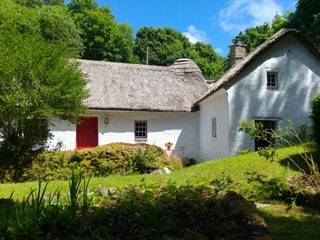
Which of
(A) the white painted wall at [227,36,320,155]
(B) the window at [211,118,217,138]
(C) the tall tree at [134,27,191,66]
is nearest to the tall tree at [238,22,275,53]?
(C) the tall tree at [134,27,191,66]

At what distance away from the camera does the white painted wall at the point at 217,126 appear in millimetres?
15969

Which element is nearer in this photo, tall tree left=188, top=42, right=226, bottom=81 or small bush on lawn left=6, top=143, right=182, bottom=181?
small bush on lawn left=6, top=143, right=182, bottom=181

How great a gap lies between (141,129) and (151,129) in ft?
1.98

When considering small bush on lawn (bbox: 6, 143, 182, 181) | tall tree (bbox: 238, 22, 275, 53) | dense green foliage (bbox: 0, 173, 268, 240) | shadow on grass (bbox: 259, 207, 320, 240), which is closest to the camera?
dense green foliage (bbox: 0, 173, 268, 240)

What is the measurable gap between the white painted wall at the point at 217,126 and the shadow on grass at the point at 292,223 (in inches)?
366

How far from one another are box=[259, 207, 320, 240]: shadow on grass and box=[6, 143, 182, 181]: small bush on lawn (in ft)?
23.6

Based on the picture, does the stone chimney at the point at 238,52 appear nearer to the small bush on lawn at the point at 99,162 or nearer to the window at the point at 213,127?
the window at the point at 213,127

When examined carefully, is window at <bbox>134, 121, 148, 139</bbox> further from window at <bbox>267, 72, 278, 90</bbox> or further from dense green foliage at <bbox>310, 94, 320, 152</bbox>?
dense green foliage at <bbox>310, 94, 320, 152</bbox>

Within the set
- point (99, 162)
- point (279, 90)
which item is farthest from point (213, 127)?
point (99, 162)

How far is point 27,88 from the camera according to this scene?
38.7ft

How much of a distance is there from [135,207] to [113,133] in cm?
1388

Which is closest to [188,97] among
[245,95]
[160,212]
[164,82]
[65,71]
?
[164,82]

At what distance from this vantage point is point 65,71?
12031 millimetres

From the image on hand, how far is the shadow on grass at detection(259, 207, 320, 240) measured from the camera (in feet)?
15.6
